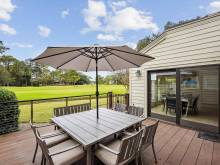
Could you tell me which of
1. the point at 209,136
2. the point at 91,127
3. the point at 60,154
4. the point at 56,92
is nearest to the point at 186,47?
the point at 209,136

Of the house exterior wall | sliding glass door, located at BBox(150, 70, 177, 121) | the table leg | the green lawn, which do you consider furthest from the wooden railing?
the table leg

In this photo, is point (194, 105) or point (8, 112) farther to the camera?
point (194, 105)

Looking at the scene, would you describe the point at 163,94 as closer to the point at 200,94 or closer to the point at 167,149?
the point at 200,94

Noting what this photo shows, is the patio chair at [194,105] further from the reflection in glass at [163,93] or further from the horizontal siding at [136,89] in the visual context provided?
the horizontal siding at [136,89]

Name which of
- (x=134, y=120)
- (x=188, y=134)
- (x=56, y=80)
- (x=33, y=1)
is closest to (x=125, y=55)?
(x=134, y=120)

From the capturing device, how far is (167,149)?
3172 mm

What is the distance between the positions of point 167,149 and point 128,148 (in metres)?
1.65

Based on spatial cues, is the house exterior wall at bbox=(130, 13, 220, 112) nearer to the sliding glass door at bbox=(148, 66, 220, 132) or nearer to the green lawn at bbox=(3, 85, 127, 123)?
the sliding glass door at bbox=(148, 66, 220, 132)

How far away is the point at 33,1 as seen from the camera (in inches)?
344

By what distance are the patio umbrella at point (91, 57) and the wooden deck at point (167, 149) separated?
5.32 ft

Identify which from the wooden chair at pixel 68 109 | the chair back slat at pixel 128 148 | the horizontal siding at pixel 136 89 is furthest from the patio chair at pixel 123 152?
the horizontal siding at pixel 136 89

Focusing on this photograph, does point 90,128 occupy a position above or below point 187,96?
below

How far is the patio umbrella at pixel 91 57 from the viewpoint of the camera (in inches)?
88.1

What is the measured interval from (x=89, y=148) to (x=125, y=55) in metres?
1.68
